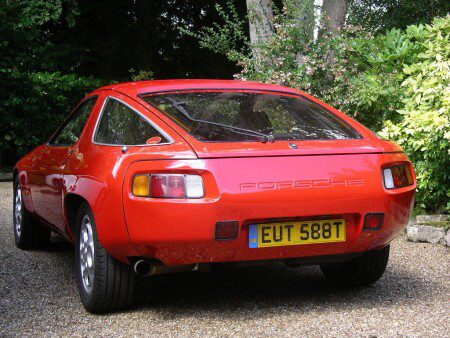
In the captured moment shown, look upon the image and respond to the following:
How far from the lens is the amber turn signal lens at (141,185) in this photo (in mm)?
3748

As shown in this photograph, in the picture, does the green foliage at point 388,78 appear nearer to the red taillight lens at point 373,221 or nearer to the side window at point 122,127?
the red taillight lens at point 373,221

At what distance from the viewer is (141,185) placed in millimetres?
3760

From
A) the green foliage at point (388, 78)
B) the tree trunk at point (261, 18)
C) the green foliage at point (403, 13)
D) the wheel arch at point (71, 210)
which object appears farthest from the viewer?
the green foliage at point (403, 13)

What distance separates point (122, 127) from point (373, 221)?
1.55 metres

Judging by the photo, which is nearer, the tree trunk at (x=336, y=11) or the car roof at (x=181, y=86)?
the car roof at (x=181, y=86)

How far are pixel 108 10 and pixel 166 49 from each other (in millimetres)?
2084

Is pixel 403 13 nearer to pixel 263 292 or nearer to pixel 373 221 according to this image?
pixel 263 292

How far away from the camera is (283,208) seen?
12.4ft

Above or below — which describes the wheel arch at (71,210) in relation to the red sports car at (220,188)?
below

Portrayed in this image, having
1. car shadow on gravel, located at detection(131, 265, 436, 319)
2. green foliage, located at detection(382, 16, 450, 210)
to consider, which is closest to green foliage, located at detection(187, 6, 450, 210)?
green foliage, located at detection(382, 16, 450, 210)

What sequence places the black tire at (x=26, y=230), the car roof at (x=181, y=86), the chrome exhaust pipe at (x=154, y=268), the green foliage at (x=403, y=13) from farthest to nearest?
1. the green foliage at (x=403, y=13)
2. the black tire at (x=26, y=230)
3. the car roof at (x=181, y=86)
4. the chrome exhaust pipe at (x=154, y=268)

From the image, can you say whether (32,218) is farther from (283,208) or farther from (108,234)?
(283,208)

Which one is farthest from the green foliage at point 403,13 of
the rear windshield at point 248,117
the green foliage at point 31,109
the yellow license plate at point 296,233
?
the yellow license plate at point 296,233

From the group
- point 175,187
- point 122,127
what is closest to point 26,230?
point 122,127
